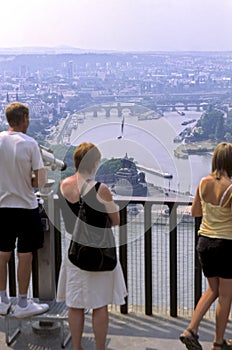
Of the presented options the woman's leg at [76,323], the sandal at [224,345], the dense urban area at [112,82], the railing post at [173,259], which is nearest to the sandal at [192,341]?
the sandal at [224,345]

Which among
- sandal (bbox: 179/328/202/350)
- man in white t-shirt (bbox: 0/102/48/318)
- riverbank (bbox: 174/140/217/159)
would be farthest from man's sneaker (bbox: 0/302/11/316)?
riverbank (bbox: 174/140/217/159)

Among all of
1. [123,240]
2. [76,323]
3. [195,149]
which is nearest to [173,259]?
[123,240]

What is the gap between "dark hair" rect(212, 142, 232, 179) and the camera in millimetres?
3291

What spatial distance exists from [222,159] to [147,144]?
0.45 meters

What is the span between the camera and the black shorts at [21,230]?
12.0 ft

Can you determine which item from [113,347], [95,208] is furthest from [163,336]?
A: [95,208]

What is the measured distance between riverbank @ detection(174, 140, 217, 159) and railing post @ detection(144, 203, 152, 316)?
21.3 inches

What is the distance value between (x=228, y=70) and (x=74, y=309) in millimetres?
3006

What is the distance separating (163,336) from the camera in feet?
13.0

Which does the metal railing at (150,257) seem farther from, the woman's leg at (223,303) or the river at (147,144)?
the woman's leg at (223,303)

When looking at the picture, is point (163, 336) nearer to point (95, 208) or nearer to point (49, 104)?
point (95, 208)

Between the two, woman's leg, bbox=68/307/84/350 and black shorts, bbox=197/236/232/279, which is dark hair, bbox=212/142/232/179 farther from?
woman's leg, bbox=68/307/84/350

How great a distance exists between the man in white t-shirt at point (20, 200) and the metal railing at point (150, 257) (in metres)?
0.30

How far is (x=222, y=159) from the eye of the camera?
3.31 meters
